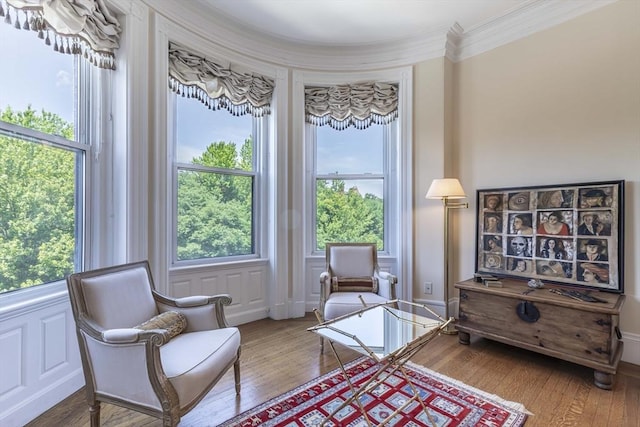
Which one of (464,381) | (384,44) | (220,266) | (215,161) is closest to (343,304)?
(464,381)

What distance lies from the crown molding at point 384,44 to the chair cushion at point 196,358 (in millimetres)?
2696

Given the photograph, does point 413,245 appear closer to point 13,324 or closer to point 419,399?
point 419,399

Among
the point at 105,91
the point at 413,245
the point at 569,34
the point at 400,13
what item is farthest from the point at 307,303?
the point at 569,34

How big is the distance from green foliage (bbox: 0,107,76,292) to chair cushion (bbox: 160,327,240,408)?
1013 millimetres

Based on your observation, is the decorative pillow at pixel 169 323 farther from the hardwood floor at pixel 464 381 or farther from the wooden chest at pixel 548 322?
the wooden chest at pixel 548 322

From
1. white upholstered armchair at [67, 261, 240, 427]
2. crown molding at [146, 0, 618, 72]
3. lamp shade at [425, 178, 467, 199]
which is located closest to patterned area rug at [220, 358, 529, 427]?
white upholstered armchair at [67, 261, 240, 427]

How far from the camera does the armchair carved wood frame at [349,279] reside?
269cm

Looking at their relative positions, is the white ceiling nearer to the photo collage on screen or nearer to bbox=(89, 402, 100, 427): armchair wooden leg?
the photo collage on screen

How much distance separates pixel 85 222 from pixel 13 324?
783 millimetres

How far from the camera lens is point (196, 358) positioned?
1640 mm

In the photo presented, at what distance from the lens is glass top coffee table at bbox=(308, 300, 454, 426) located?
5.43 ft

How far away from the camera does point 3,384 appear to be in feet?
5.64

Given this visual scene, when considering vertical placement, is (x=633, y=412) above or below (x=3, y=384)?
below

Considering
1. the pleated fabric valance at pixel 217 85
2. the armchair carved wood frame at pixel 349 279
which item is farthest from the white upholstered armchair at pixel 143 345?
the pleated fabric valance at pixel 217 85
